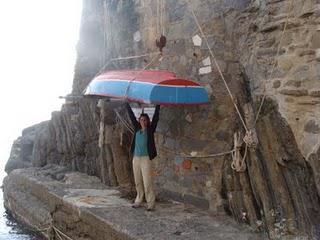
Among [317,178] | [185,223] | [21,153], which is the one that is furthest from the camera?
[21,153]

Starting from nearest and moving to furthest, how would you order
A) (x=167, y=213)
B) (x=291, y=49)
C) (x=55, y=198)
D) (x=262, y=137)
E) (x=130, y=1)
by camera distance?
(x=291, y=49) < (x=262, y=137) < (x=167, y=213) < (x=55, y=198) < (x=130, y=1)

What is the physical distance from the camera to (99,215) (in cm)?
647

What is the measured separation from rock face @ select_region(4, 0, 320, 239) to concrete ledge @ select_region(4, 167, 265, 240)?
31 cm

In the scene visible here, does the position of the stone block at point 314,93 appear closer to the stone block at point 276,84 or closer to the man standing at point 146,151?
the stone block at point 276,84

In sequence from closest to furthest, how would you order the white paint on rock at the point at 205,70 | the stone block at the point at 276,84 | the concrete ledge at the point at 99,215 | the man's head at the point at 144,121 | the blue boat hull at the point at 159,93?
1. the stone block at the point at 276,84
2. the concrete ledge at the point at 99,215
3. the blue boat hull at the point at 159,93
4. the white paint on rock at the point at 205,70
5. the man's head at the point at 144,121

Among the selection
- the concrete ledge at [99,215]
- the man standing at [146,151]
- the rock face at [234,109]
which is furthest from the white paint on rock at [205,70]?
the concrete ledge at [99,215]

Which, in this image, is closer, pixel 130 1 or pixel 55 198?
pixel 55 198

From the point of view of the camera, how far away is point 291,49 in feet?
16.8

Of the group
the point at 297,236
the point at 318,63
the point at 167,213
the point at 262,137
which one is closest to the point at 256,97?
the point at 262,137

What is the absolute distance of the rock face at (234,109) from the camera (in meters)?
4.98

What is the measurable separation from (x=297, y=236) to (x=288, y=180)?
1.89 feet

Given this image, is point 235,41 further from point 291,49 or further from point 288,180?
point 288,180

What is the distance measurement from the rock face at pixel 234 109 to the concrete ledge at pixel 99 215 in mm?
308

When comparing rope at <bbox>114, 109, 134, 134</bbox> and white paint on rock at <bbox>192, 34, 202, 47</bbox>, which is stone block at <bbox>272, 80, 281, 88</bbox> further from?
rope at <bbox>114, 109, 134, 134</bbox>
